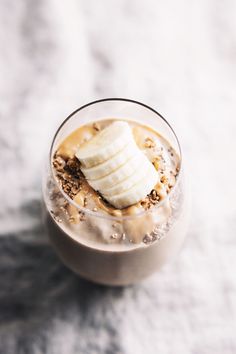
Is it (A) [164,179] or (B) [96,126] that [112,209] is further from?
(B) [96,126]

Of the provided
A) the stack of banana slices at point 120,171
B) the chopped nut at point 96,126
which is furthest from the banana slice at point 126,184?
the chopped nut at point 96,126

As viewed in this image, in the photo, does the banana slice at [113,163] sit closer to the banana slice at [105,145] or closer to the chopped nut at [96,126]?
the banana slice at [105,145]

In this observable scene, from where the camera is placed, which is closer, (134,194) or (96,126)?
(134,194)

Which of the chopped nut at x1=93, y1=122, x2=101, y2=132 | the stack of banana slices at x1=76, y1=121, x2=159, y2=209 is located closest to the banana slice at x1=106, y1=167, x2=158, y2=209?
the stack of banana slices at x1=76, y1=121, x2=159, y2=209

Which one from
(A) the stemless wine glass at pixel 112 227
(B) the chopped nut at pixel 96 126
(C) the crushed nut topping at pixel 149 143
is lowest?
(A) the stemless wine glass at pixel 112 227

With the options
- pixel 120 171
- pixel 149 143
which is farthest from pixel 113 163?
pixel 149 143

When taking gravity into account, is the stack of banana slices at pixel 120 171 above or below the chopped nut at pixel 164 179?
above

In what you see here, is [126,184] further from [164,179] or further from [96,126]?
[96,126]
